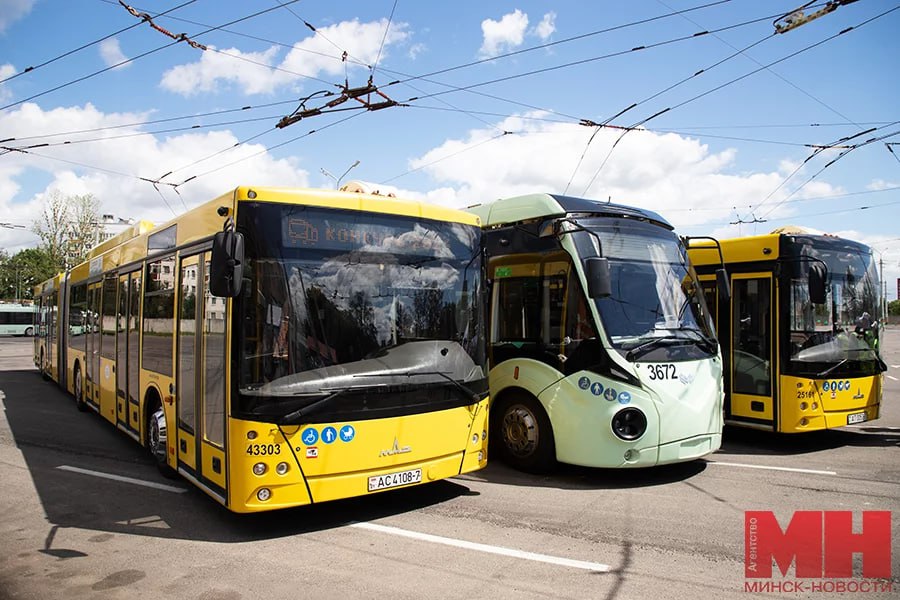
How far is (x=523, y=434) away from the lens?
25.5 ft

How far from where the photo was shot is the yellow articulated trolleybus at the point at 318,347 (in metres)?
5.27

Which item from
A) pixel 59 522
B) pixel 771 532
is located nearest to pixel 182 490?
pixel 59 522

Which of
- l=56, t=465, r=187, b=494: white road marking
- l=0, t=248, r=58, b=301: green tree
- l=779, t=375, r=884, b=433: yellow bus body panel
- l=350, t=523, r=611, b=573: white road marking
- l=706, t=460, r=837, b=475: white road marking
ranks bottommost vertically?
l=56, t=465, r=187, b=494: white road marking

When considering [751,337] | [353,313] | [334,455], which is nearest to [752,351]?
[751,337]

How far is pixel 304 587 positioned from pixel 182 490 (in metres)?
3.30

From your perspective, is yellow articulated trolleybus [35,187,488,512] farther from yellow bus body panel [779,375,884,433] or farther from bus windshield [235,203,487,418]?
yellow bus body panel [779,375,884,433]

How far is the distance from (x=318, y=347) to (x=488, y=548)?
7.02ft

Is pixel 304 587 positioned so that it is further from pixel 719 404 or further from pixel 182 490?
pixel 719 404

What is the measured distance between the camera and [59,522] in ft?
19.9

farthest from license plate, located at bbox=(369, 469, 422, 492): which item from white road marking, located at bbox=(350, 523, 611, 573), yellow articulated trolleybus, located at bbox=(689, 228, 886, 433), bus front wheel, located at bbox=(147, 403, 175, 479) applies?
yellow articulated trolleybus, located at bbox=(689, 228, 886, 433)

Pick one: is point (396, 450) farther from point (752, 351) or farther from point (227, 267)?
point (752, 351)

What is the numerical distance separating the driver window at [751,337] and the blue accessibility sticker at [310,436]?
6676 millimetres

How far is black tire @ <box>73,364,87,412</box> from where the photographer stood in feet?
41.5

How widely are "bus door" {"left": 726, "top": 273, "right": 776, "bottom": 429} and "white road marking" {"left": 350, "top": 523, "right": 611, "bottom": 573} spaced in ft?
17.7
